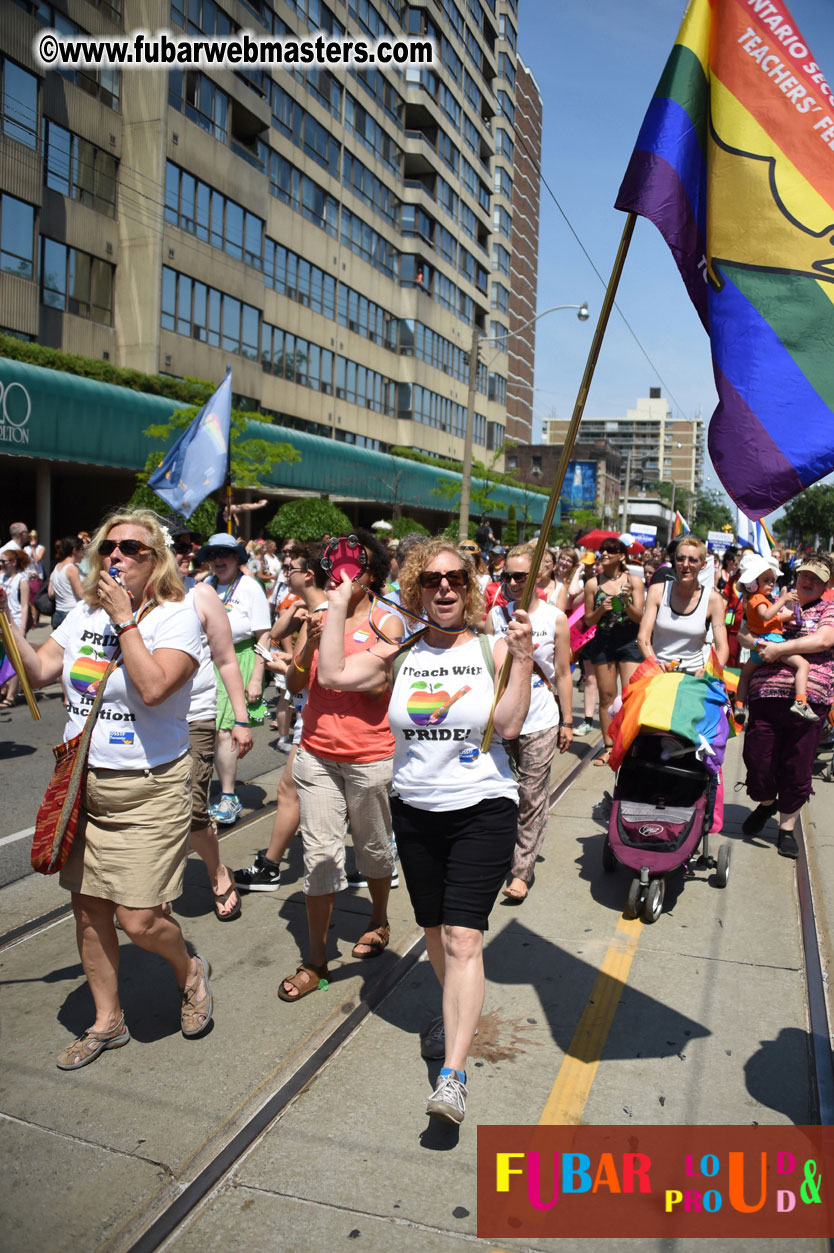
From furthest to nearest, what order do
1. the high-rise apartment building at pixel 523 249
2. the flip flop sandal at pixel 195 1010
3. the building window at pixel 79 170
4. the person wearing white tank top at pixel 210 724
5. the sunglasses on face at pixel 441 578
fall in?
the high-rise apartment building at pixel 523 249 < the building window at pixel 79 170 < the person wearing white tank top at pixel 210 724 < the flip flop sandal at pixel 195 1010 < the sunglasses on face at pixel 441 578

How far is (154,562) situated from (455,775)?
1400 mm

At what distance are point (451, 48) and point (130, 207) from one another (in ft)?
109

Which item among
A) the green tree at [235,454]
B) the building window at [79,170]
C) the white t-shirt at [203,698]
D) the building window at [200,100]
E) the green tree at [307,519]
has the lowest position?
the white t-shirt at [203,698]

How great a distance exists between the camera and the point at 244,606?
679 cm

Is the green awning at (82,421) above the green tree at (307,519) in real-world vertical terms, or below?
above

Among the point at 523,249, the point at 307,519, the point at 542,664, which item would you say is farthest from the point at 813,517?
the point at 542,664

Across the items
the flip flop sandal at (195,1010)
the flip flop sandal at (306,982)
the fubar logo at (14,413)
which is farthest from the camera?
the fubar logo at (14,413)

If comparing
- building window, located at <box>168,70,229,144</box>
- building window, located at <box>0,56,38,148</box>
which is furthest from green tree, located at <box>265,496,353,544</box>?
building window, located at <box>168,70,229,144</box>

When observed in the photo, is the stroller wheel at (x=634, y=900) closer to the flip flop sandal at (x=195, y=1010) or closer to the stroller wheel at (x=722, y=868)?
the stroller wheel at (x=722, y=868)

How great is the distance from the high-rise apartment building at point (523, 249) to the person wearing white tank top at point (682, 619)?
66.0 meters

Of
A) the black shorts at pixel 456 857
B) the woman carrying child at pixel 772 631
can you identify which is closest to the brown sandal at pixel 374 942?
the black shorts at pixel 456 857

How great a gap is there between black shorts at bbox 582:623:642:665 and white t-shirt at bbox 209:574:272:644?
3490mm

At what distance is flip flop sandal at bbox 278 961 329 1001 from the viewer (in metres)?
4.18

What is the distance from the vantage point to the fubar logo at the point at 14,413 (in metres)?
20.7
